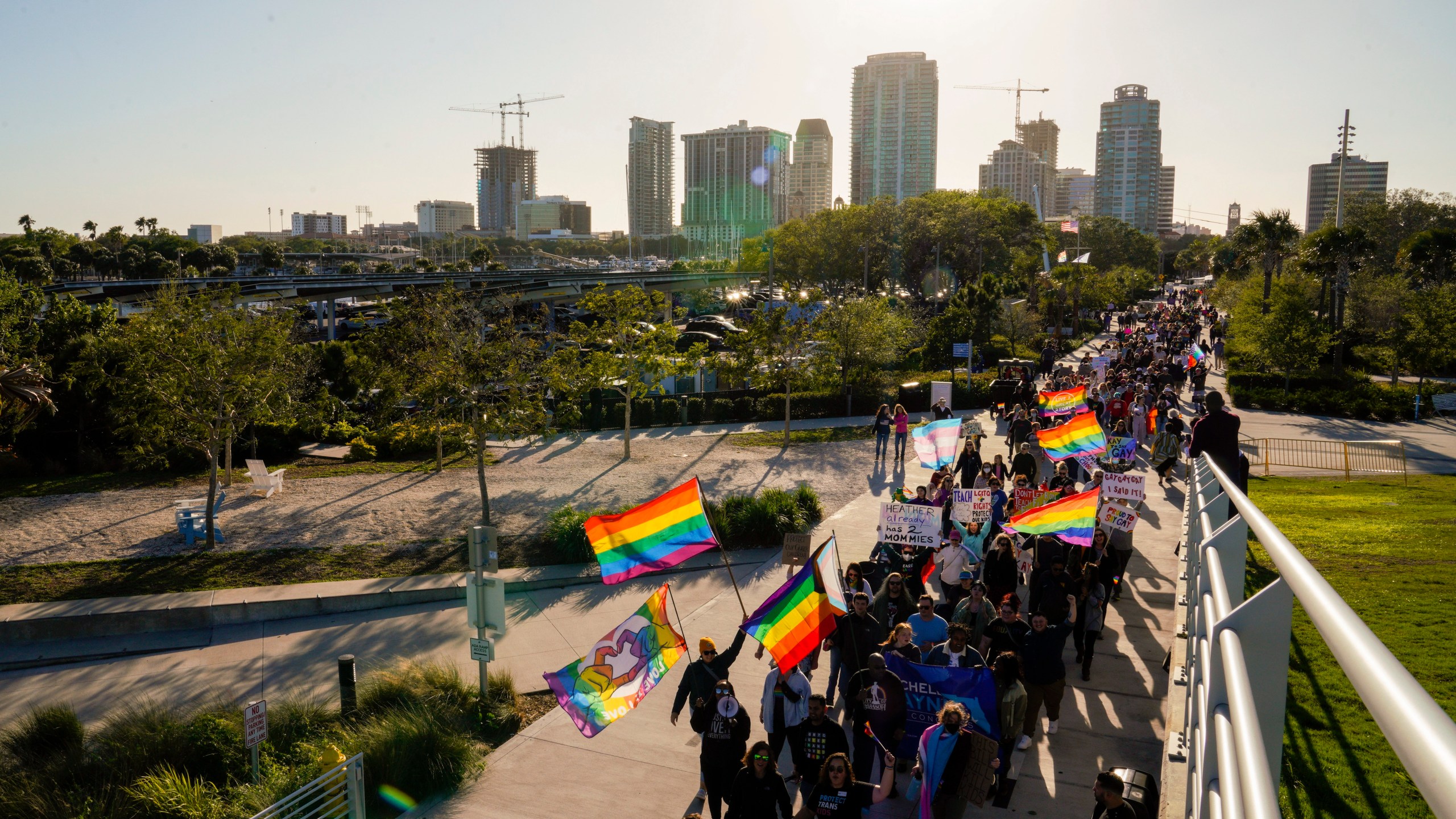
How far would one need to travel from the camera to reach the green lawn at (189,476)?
870 inches

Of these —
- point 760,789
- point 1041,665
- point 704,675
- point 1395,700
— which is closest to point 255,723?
point 704,675

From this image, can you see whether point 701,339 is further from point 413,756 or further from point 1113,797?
point 1113,797

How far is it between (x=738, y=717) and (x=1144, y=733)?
15.6 feet

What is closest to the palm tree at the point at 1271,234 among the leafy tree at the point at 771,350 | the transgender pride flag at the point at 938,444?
the leafy tree at the point at 771,350

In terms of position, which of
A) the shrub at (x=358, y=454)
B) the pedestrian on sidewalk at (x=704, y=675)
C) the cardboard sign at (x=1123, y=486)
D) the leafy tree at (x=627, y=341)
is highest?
the leafy tree at (x=627, y=341)

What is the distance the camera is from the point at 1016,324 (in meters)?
56.0

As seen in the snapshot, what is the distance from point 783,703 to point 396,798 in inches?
149

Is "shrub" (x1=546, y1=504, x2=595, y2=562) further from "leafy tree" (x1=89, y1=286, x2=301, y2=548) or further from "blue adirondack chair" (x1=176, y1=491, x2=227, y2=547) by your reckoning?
"blue adirondack chair" (x1=176, y1=491, x2=227, y2=547)

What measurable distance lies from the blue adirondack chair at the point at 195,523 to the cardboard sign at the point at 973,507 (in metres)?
13.0

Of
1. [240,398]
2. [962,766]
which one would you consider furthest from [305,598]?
[962,766]

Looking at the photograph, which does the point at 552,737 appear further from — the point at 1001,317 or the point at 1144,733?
the point at 1001,317

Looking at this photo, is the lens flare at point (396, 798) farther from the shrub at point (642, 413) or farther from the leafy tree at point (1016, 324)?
the leafy tree at point (1016, 324)

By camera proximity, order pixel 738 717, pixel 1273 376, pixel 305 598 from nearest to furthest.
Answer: pixel 738 717 < pixel 305 598 < pixel 1273 376

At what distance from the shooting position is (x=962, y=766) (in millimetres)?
7652
